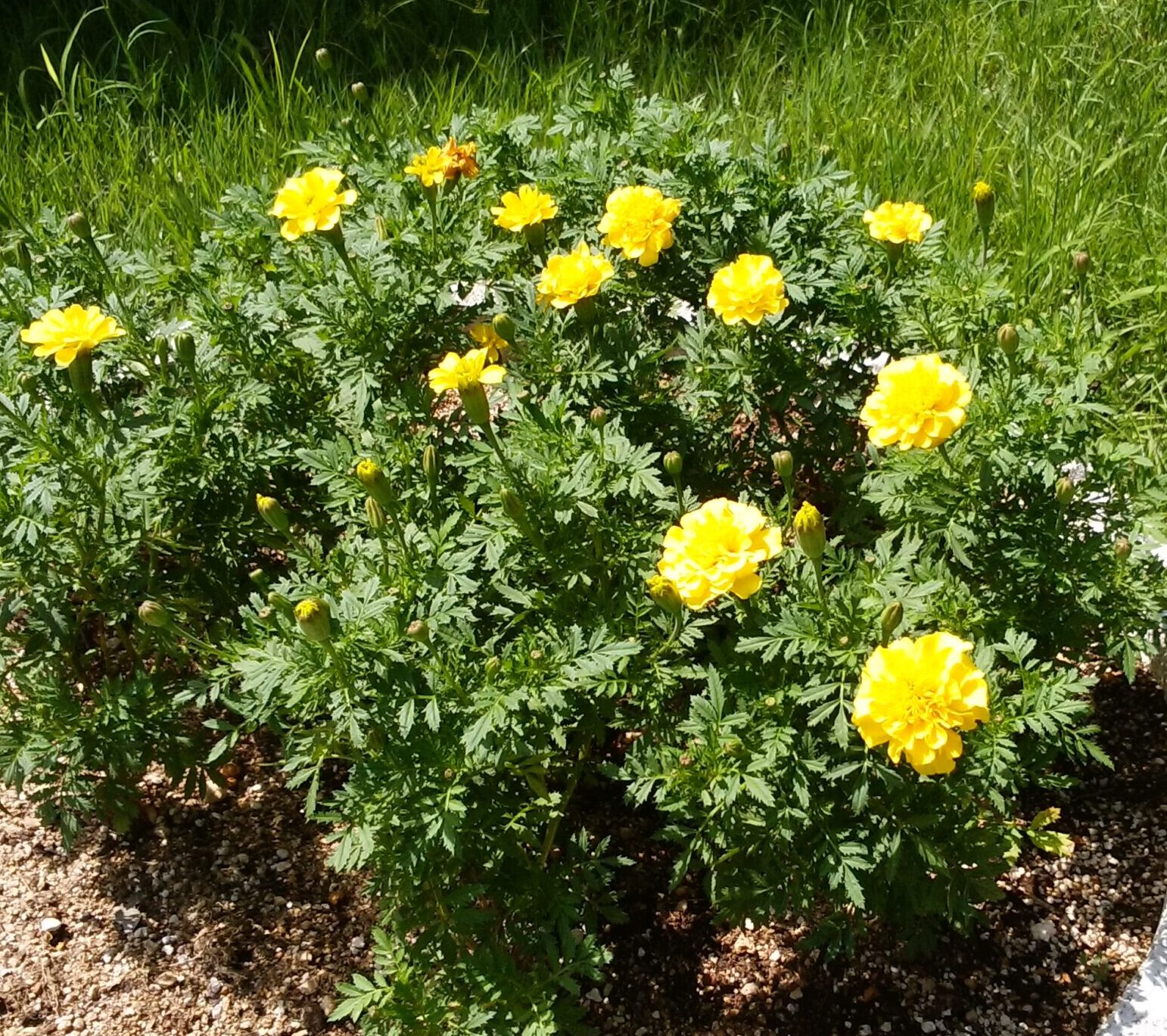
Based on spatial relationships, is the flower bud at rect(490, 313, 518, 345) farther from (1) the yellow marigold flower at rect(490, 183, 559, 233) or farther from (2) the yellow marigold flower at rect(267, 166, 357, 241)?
(2) the yellow marigold flower at rect(267, 166, 357, 241)

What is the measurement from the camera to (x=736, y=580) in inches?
66.5

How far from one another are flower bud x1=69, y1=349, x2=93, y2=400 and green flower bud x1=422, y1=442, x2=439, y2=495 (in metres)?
0.56

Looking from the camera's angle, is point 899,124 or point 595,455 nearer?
point 595,455

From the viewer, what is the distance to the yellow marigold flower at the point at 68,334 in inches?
81.3

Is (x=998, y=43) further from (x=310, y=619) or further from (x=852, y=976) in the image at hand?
(x=310, y=619)

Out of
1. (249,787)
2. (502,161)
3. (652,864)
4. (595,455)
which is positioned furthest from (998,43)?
(249,787)

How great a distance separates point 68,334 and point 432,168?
2.34ft

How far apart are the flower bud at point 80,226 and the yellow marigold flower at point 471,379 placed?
0.75 m

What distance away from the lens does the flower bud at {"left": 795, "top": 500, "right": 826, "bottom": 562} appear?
170 centimetres

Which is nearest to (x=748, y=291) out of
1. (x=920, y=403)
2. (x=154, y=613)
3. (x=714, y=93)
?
(x=920, y=403)

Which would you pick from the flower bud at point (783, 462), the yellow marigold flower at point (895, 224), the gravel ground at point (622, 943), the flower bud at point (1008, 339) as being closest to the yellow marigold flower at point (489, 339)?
the flower bud at point (783, 462)

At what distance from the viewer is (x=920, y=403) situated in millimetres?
1786

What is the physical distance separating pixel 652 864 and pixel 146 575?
1042 millimetres

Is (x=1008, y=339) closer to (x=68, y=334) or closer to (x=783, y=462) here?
(x=783, y=462)
